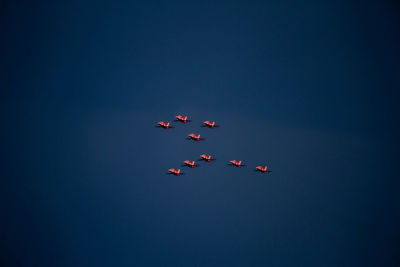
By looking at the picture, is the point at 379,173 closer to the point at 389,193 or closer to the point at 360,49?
the point at 389,193

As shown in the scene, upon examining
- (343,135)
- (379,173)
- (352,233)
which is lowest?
(352,233)

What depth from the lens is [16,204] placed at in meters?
10.3

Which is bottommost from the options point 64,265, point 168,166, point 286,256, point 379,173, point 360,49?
point 64,265

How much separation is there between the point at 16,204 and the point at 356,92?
47.2ft

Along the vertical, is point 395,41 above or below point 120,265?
above

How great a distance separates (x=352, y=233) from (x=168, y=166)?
7979 millimetres

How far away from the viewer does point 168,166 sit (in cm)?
1101

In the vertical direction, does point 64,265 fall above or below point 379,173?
below

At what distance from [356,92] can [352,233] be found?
19.2 feet

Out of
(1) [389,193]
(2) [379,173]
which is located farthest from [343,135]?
(1) [389,193]

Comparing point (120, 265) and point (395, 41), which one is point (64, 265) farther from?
point (395, 41)

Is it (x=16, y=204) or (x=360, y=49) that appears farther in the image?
(x=360, y=49)

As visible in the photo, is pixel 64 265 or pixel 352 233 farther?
pixel 352 233

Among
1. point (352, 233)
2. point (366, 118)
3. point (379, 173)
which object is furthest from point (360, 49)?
point (352, 233)
